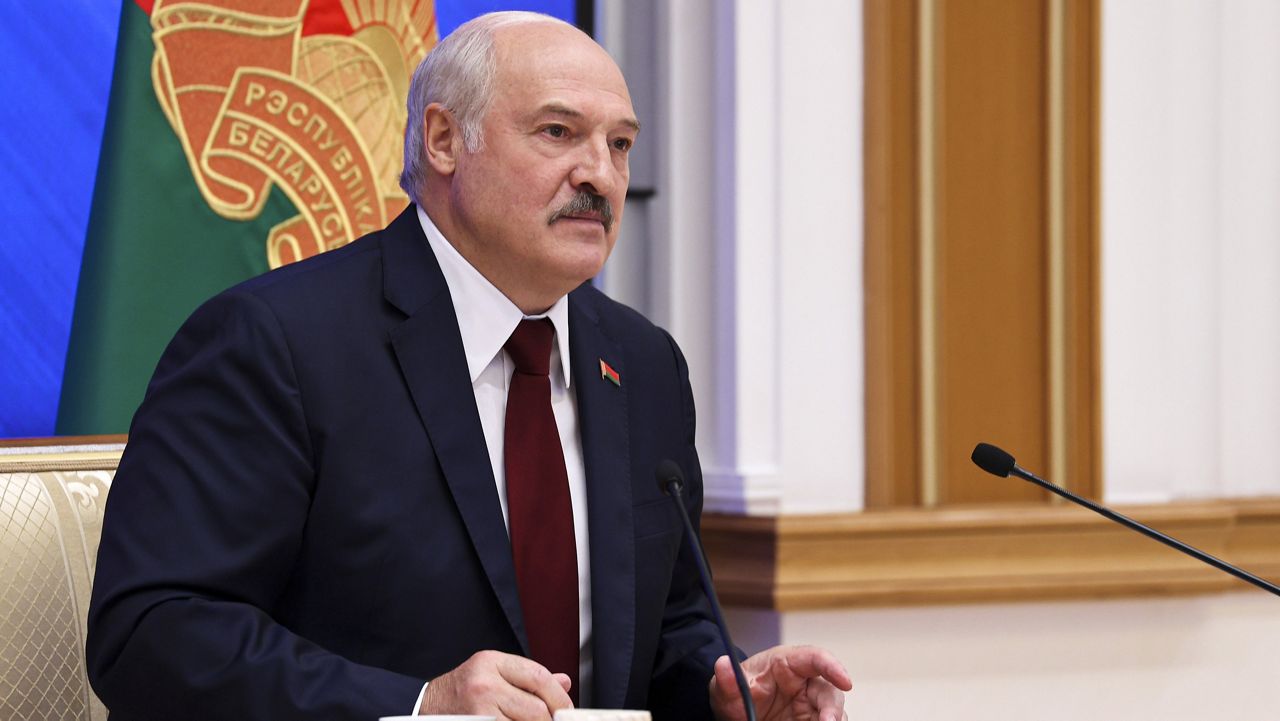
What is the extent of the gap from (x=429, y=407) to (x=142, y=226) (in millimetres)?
916

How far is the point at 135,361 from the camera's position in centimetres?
237

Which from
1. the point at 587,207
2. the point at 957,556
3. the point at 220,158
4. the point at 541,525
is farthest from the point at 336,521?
the point at 957,556

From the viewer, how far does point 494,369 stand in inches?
71.8

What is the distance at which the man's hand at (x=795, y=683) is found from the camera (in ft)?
5.36

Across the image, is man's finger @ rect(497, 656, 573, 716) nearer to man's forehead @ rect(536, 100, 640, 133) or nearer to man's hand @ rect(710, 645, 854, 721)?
man's hand @ rect(710, 645, 854, 721)

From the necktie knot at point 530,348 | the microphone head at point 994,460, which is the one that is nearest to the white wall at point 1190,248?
the microphone head at point 994,460

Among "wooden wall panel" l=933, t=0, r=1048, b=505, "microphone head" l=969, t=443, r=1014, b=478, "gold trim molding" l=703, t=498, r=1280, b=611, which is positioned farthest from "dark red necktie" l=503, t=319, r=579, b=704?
"wooden wall panel" l=933, t=0, r=1048, b=505

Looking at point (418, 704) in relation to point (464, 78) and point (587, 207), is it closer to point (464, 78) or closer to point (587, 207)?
point (587, 207)

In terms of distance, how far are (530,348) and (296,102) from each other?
3.06 ft

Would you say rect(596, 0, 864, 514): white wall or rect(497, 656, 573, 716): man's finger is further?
rect(596, 0, 864, 514): white wall

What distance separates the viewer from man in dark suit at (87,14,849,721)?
1507mm

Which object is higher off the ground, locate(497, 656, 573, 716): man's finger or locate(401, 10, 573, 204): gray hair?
locate(401, 10, 573, 204): gray hair

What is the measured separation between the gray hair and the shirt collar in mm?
141

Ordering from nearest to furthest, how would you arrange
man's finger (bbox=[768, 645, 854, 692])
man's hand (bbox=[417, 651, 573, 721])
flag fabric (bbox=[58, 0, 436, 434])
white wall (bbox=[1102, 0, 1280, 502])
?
man's hand (bbox=[417, 651, 573, 721])
man's finger (bbox=[768, 645, 854, 692])
flag fabric (bbox=[58, 0, 436, 434])
white wall (bbox=[1102, 0, 1280, 502])
